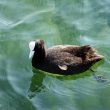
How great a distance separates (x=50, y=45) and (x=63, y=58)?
969mm

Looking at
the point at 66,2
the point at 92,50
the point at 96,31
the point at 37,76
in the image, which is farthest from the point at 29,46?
the point at 66,2

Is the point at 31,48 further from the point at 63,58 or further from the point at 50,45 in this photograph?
the point at 50,45

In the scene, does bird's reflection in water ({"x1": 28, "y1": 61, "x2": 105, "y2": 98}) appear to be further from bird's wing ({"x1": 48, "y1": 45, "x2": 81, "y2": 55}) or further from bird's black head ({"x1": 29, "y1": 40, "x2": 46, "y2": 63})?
bird's wing ({"x1": 48, "y1": 45, "x2": 81, "y2": 55})

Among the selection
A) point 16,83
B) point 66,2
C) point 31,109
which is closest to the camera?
point 31,109

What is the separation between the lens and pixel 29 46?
29.2 ft

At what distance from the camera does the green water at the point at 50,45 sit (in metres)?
8.32

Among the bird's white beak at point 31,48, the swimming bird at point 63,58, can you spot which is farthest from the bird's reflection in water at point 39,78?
the bird's white beak at point 31,48

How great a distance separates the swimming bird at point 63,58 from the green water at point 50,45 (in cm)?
17

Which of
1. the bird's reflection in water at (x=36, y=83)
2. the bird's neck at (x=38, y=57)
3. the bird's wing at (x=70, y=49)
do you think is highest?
the bird's wing at (x=70, y=49)

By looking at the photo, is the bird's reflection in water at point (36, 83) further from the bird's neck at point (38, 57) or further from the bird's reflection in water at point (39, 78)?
the bird's neck at point (38, 57)

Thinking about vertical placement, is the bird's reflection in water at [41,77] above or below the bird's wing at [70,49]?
below

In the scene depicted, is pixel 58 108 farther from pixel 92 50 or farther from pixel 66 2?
pixel 66 2

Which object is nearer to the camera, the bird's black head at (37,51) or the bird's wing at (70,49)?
the bird's black head at (37,51)

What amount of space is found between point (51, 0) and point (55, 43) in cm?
179
